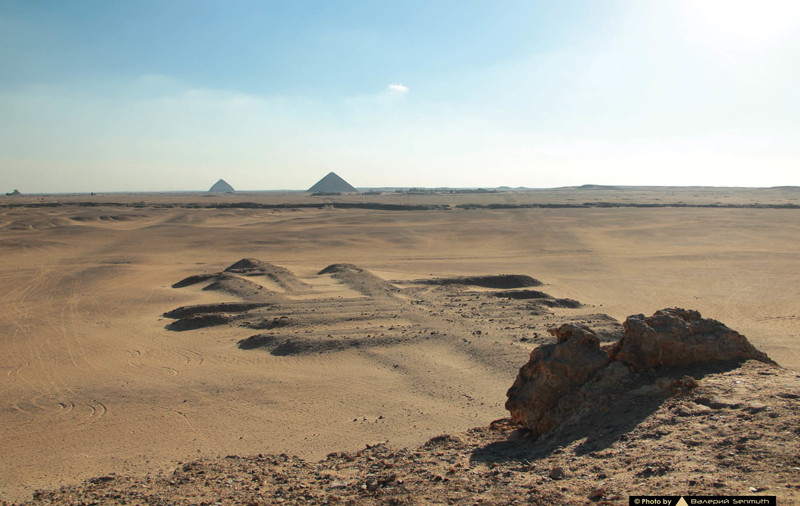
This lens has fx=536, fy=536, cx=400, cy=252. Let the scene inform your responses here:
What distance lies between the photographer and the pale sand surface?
7.48 metres

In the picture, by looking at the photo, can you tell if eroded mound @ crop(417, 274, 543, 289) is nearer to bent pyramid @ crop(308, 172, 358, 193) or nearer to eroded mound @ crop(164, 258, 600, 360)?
eroded mound @ crop(164, 258, 600, 360)

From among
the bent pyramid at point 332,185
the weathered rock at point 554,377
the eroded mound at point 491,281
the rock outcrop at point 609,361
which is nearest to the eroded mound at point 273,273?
the eroded mound at point 491,281

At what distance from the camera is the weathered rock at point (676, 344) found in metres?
6.06

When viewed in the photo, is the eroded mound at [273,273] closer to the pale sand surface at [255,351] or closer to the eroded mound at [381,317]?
the eroded mound at [381,317]

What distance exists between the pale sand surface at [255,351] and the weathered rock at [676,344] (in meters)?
2.56

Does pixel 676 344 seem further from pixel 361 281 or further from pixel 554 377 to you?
pixel 361 281

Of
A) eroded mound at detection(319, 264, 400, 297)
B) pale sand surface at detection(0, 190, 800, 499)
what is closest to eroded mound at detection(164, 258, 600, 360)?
eroded mound at detection(319, 264, 400, 297)

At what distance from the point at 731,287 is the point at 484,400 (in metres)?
14.7

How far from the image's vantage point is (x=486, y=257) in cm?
2783

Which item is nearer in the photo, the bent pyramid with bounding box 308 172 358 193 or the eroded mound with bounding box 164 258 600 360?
the eroded mound with bounding box 164 258 600 360

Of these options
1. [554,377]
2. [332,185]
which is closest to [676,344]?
[554,377]

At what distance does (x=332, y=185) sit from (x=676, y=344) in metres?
182

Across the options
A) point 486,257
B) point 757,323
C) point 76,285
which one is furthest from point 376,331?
point 486,257

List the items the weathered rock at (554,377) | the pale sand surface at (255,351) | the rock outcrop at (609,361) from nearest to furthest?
1. the rock outcrop at (609,361)
2. the weathered rock at (554,377)
3. the pale sand surface at (255,351)
